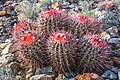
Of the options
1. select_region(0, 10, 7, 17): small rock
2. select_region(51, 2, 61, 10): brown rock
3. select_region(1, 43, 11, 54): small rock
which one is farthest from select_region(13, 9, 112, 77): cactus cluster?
select_region(51, 2, 61, 10): brown rock

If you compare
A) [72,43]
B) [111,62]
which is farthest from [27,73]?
[111,62]

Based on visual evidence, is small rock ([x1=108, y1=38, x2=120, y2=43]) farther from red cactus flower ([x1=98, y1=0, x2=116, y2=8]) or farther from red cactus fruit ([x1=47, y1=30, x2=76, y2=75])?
red cactus flower ([x1=98, y1=0, x2=116, y2=8])

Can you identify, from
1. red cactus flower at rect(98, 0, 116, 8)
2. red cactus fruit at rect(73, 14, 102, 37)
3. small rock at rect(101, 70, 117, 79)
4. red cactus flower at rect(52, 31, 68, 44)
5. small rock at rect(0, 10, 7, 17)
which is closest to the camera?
red cactus flower at rect(52, 31, 68, 44)

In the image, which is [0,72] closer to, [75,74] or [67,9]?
[75,74]

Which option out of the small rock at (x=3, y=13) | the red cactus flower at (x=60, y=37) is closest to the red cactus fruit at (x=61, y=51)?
the red cactus flower at (x=60, y=37)

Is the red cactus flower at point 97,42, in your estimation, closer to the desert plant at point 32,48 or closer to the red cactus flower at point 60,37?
the red cactus flower at point 60,37

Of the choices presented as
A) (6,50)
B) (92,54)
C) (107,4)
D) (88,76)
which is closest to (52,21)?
(92,54)

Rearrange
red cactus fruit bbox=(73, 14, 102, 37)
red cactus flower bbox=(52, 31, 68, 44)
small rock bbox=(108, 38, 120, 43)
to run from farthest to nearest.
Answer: small rock bbox=(108, 38, 120, 43) < red cactus fruit bbox=(73, 14, 102, 37) < red cactus flower bbox=(52, 31, 68, 44)

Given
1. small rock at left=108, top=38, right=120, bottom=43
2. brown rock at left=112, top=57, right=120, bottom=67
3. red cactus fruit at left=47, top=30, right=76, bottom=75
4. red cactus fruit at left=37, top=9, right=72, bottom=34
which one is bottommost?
brown rock at left=112, top=57, right=120, bottom=67
